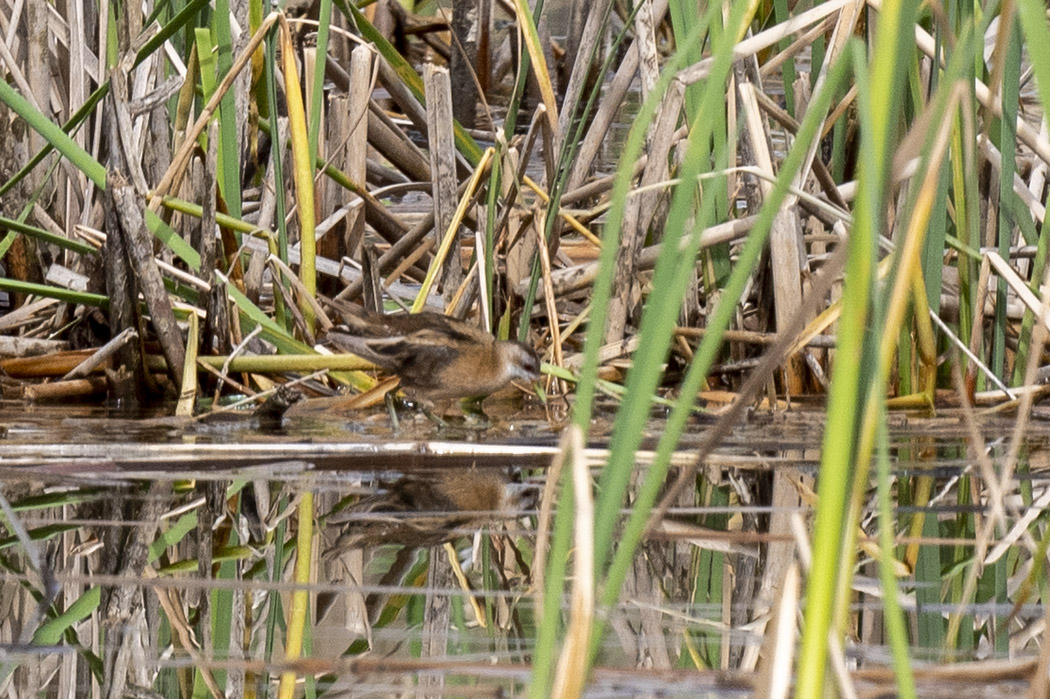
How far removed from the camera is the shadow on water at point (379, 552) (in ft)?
5.40

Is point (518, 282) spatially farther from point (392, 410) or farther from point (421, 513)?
point (421, 513)

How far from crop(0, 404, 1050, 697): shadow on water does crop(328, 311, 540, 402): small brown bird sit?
0.17m

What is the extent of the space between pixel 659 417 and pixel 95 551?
168 cm

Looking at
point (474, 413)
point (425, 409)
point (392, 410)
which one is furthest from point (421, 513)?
point (474, 413)

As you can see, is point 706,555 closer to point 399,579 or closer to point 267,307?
point 399,579

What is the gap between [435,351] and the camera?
11.5 ft

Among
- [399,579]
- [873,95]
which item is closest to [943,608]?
[399,579]

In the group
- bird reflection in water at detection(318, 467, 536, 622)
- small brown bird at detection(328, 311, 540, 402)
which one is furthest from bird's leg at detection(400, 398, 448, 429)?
bird reflection in water at detection(318, 467, 536, 622)

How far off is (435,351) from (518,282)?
568mm

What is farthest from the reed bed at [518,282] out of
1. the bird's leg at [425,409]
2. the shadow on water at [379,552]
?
the bird's leg at [425,409]

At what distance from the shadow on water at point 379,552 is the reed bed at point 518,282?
0.01 m

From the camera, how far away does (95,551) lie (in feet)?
7.07

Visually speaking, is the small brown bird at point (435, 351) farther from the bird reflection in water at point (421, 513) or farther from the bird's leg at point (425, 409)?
the bird reflection in water at point (421, 513)

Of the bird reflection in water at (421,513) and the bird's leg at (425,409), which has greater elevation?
the bird's leg at (425,409)
